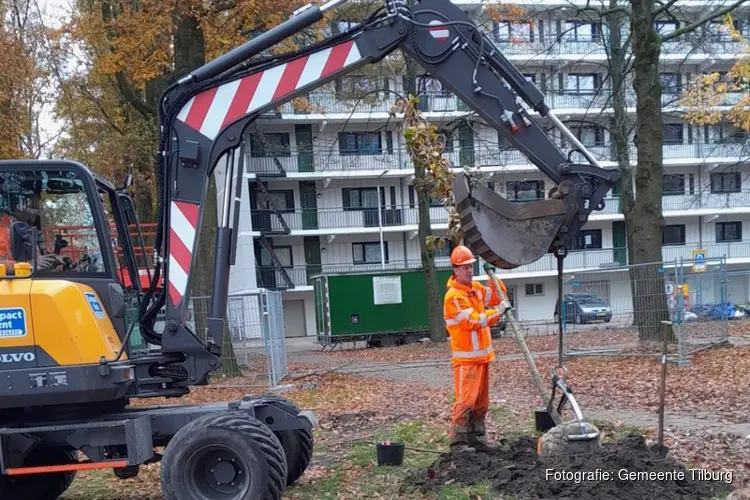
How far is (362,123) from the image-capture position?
3647cm

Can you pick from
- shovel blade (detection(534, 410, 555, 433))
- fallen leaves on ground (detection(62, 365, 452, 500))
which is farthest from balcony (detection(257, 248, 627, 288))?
shovel blade (detection(534, 410, 555, 433))

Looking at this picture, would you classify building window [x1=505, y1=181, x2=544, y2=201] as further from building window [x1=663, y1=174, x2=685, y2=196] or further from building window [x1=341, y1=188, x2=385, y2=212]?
building window [x1=663, y1=174, x2=685, y2=196]

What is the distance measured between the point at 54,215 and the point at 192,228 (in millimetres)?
1142

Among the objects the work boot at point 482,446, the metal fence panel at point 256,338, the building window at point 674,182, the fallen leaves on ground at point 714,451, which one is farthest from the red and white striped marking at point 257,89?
the building window at point 674,182

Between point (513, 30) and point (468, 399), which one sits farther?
point (513, 30)

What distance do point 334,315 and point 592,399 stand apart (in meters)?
16.4

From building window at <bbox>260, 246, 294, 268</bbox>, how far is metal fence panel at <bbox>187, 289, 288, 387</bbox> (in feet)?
72.9

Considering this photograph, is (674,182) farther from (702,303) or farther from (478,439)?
(478,439)

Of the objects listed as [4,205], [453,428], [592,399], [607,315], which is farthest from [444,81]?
[607,315]

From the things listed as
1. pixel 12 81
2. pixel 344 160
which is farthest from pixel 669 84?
pixel 12 81

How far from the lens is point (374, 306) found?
84.7 feet

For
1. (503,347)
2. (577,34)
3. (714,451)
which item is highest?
(577,34)

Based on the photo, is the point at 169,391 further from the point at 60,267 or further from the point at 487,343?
the point at 487,343

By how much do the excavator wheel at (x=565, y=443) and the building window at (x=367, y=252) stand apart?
31764 mm
